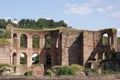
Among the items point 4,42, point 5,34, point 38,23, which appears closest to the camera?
point 4,42

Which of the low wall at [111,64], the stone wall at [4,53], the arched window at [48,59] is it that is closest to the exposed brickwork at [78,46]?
the arched window at [48,59]

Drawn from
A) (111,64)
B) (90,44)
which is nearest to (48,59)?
(90,44)

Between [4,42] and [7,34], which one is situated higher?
[7,34]

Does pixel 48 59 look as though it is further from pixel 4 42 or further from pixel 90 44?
pixel 4 42

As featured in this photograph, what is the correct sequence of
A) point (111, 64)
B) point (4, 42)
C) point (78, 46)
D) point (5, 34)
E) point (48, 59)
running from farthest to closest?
point (48, 59) < point (78, 46) < point (5, 34) < point (111, 64) < point (4, 42)

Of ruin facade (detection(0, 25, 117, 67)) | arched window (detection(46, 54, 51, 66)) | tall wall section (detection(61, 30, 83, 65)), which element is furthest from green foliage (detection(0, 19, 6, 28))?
tall wall section (detection(61, 30, 83, 65))

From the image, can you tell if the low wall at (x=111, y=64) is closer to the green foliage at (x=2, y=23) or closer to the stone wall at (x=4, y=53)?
the stone wall at (x=4, y=53)

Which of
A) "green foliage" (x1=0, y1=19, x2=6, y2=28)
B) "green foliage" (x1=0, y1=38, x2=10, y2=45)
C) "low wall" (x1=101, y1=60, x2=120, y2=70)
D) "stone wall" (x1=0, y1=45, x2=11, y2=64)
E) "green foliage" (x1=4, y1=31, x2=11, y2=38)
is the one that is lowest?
"low wall" (x1=101, y1=60, x2=120, y2=70)

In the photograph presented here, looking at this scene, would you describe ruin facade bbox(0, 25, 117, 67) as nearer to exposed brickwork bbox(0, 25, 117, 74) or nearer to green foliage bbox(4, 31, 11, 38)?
exposed brickwork bbox(0, 25, 117, 74)

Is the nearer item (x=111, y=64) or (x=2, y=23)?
A: (x=111, y=64)

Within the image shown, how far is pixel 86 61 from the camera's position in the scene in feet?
165

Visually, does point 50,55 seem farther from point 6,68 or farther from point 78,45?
point 6,68

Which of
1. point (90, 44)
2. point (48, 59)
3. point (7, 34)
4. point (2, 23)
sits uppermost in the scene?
point (2, 23)

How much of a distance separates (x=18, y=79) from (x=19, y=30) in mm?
32866
